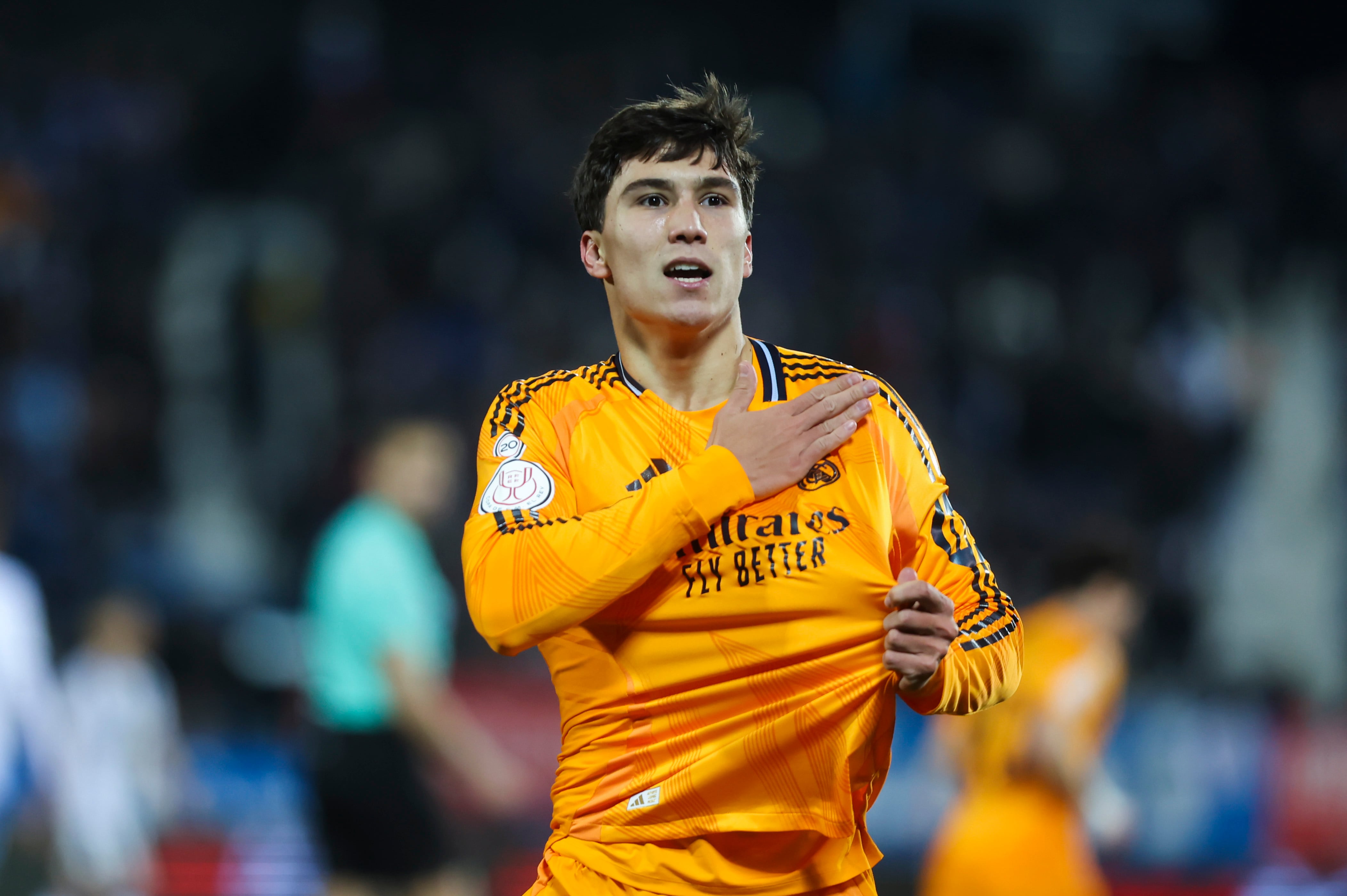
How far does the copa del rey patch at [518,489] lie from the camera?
232 centimetres

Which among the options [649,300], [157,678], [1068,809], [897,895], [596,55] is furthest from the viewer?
[596,55]

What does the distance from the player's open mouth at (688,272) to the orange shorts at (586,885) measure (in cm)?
104

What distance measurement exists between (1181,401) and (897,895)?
16.6 feet

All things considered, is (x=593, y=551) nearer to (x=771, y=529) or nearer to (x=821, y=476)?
(x=771, y=529)

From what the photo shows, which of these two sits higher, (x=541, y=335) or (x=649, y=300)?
(x=541, y=335)

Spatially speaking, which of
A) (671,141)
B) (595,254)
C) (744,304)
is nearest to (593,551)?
(595,254)

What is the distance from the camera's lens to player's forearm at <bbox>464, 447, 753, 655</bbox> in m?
2.15

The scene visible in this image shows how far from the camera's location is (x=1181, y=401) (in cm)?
1080

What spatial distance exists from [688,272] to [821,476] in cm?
44

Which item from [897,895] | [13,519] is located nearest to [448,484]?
[13,519]

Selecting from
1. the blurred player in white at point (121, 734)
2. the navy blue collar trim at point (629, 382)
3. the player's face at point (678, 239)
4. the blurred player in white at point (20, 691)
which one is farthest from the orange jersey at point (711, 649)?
the blurred player in white at point (121, 734)

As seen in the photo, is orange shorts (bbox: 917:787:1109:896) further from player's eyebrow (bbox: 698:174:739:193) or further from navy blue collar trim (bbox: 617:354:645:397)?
player's eyebrow (bbox: 698:174:739:193)

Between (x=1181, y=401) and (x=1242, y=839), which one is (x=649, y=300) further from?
(x=1181, y=401)

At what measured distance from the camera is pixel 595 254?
2.58 metres
